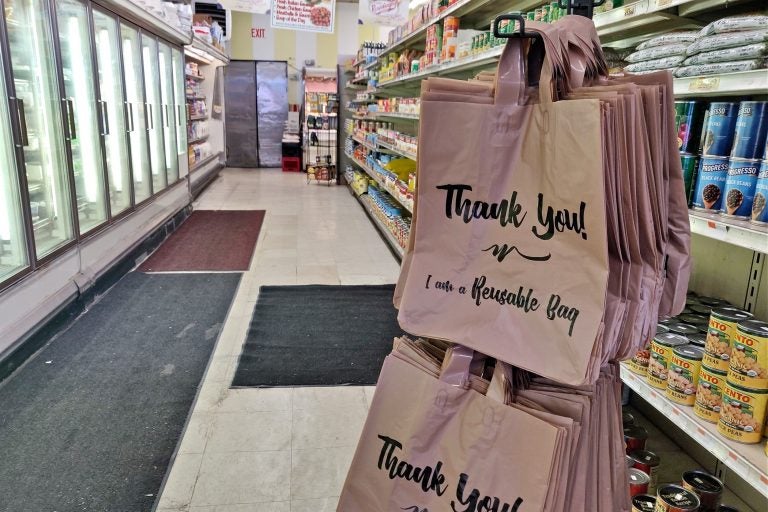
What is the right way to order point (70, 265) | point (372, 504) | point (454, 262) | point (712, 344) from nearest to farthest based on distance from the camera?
point (454, 262) → point (372, 504) → point (712, 344) → point (70, 265)

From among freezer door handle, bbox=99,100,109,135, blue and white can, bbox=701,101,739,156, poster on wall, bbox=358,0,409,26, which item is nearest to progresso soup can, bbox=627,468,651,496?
blue and white can, bbox=701,101,739,156

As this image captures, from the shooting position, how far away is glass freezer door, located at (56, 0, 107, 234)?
436 centimetres

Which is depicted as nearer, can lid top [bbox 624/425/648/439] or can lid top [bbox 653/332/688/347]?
can lid top [bbox 653/332/688/347]

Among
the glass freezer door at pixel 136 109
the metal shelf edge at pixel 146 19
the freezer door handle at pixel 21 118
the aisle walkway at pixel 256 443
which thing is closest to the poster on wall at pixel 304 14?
the metal shelf edge at pixel 146 19

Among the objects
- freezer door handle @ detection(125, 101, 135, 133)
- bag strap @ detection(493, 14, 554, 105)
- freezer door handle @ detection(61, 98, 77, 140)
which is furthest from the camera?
freezer door handle @ detection(125, 101, 135, 133)

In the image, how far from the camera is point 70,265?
387cm

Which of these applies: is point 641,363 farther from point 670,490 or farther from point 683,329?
point 670,490

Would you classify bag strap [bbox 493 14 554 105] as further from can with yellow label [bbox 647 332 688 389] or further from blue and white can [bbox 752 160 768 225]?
can with yellow label [bbox 647 332 688 389]

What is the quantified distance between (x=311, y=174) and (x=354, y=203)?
285 centimetres

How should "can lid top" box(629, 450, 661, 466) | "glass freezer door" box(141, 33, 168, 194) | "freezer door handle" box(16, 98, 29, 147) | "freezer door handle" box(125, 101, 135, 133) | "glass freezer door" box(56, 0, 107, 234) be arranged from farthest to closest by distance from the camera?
1. "glass freezer door" box(141, 33, 168, 194)
2. "freezer door handle" box(125, 101, 135, 133)
3. "glass freezer door" box(56, 0, 107, 234)
4. "freezer door handle" box(16, 98, 29, 147)
5. "can lid top" box(629, 450, 661, 466)

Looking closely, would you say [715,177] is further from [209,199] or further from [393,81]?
[209,199]

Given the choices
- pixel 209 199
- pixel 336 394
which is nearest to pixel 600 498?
pixel 336 394

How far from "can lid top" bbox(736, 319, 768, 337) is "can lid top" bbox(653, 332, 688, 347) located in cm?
24

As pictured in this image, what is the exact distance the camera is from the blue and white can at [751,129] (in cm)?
132
